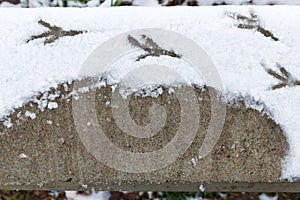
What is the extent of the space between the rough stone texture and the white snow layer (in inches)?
1.5

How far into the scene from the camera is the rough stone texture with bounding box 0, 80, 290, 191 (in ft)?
4.32

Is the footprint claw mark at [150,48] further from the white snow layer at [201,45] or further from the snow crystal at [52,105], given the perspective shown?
the snow crystal at [52,105]

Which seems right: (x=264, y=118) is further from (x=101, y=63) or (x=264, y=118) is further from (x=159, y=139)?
Answer: (x=101, y=63)

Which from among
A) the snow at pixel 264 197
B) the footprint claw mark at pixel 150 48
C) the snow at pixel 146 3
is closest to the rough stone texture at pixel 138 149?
the footprint claw mark at pixel 150 48

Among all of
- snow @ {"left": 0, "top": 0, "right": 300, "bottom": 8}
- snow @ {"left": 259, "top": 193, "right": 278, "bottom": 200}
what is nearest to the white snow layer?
snow @ {"left": 0, "top": 0, "right": 300, "bottom": 8}

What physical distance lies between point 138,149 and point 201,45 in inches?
13.8

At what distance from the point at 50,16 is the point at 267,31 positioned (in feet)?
2.11

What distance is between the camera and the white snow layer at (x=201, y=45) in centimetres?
131

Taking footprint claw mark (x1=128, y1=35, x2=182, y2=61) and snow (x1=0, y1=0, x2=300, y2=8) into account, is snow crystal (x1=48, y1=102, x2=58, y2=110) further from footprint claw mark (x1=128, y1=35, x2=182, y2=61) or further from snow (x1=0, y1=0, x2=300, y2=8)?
snow (x1=0, y1=0, x2=300, y2=8)

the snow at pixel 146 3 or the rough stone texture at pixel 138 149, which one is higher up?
the snow at pixel 146 3

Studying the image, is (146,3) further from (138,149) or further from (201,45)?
(138,149)

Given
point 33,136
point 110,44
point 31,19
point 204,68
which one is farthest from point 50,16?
point 204,68

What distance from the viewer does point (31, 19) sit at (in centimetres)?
138

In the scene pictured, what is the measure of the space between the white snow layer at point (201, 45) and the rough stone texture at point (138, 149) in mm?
38
